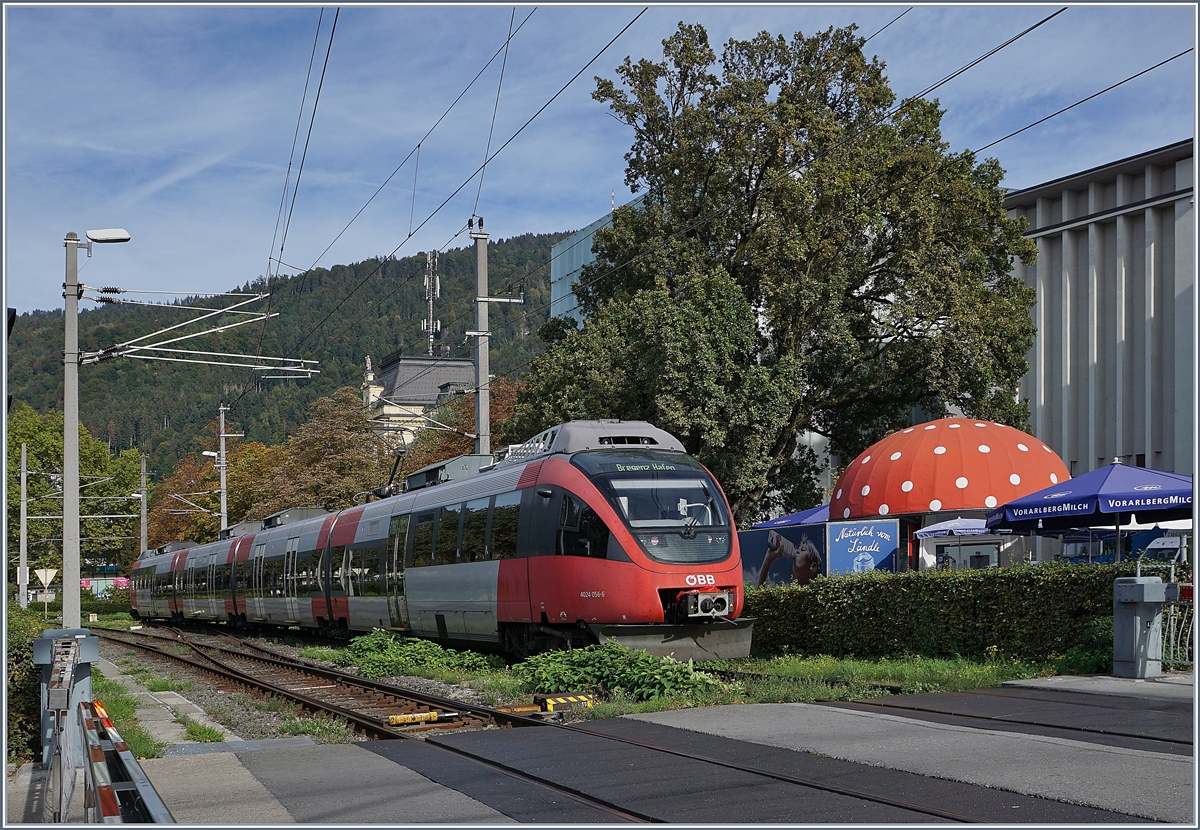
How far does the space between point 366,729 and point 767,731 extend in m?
4.36

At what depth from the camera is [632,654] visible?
1523 centimetres

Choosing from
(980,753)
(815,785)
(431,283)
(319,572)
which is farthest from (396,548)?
(431,283)

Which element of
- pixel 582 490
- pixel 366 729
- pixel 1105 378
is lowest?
pixel 366 729

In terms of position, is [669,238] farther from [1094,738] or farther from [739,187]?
[1094,738]

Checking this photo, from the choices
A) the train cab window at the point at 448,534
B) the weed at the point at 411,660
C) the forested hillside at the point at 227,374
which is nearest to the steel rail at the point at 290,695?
the weed at the point at 411,660

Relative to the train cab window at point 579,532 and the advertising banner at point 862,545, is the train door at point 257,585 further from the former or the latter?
the train cab window at point 579,532

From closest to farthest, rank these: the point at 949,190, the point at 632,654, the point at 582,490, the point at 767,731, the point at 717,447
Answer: the point at 767,731, the point at 632,654, the point at 582,490, the point at 717,447, the point at 949,190

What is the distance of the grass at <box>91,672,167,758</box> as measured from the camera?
35.8 feet

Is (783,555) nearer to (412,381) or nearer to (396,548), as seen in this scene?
(396,548)

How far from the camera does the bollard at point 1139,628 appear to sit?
1447 cm

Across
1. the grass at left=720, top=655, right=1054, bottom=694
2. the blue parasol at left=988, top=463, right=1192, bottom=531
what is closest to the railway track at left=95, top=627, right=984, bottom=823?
the grass at left=720, top=655, right=1054, bottom=694

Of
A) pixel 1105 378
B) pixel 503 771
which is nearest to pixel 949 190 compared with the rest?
pixel 1105 378

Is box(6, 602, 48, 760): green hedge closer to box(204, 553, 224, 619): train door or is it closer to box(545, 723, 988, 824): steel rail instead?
box(545, 723, 988, 824): steel rail

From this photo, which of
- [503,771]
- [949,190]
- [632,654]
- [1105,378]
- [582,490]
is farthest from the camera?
[1105,378]
